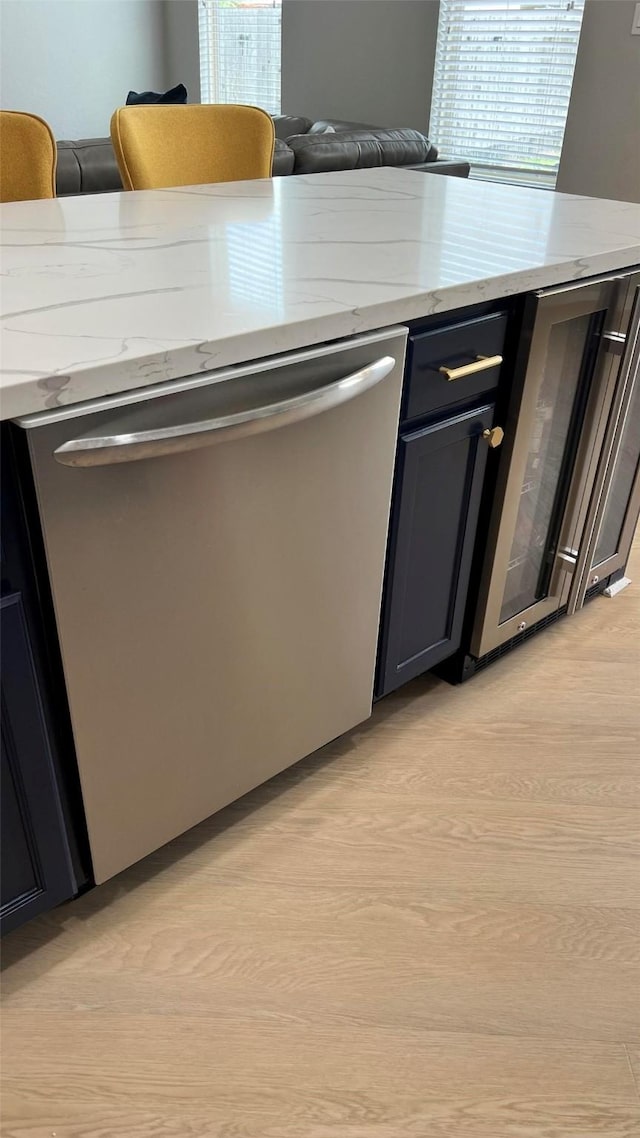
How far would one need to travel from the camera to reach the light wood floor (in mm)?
1138

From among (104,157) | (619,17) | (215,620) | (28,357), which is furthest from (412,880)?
(619,17)

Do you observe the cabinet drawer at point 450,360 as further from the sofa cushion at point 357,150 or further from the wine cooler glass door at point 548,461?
the sofa cushion at point 357,150

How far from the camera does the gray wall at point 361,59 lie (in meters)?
4.52

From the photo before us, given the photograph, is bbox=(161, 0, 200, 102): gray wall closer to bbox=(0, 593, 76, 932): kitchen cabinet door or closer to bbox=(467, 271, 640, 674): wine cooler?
bbox=(467, 271, 640, 674): wine cooler

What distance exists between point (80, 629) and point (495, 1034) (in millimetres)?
837

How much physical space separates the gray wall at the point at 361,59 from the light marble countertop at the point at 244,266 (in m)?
3.08

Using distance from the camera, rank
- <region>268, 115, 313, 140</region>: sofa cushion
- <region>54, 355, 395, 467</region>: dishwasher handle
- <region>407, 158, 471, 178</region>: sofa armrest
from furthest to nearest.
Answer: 1. <region>268, 115, 313, 140</region>: sofa cushion
2. <region>407, 158, 471, 178</region>: sofa armrest
3. <region>54, 355, 395, 467</region>: dishwasher handle

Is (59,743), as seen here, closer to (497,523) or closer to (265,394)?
(265,394)

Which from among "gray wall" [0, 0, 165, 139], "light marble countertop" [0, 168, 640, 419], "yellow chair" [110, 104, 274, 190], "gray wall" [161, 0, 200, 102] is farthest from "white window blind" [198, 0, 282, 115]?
"light marble countertop" [0, 168, 640, 419]

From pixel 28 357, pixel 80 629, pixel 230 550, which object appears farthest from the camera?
pixel 230 550

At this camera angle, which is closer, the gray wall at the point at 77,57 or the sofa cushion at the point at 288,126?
the sofa cushion at the point at 288,126

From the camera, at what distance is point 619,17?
11.6ft

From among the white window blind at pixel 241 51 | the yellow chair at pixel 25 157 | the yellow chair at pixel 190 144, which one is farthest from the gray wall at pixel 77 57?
the yellow chair at pixel 25 157

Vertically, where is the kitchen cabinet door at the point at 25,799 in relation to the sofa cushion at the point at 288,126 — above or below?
below
